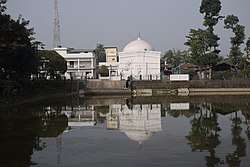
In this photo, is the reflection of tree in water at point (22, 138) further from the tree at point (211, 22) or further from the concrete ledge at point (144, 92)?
the tree at point (211, 22)

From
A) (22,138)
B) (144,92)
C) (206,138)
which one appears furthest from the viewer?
(144,92)

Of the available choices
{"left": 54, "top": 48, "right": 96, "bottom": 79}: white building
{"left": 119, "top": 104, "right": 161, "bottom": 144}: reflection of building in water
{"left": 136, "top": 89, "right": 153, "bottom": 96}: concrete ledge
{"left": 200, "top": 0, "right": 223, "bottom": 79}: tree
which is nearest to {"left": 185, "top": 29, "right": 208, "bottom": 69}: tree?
{"left": 200, "top": 0, "right": 223, "bottom": 79}: tree

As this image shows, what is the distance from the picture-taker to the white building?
7325cm

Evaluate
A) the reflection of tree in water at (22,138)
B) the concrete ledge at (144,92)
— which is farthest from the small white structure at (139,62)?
the reflection of tree in water at (22,138)

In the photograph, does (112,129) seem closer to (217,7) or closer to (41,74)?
(41,74)

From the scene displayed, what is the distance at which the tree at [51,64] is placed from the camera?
4862 cm

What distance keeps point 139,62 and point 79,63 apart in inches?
630

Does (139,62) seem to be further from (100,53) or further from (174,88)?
(100,53)

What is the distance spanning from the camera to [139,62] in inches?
2522

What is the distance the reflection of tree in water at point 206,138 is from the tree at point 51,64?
34492mm

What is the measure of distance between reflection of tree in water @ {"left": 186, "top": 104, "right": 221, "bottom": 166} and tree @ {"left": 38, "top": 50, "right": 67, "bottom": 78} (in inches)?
1358

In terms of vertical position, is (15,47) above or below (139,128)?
above

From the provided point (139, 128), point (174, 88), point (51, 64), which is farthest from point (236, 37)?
point (139, 128)

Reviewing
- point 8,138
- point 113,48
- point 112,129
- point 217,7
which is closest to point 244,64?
point 217,7
